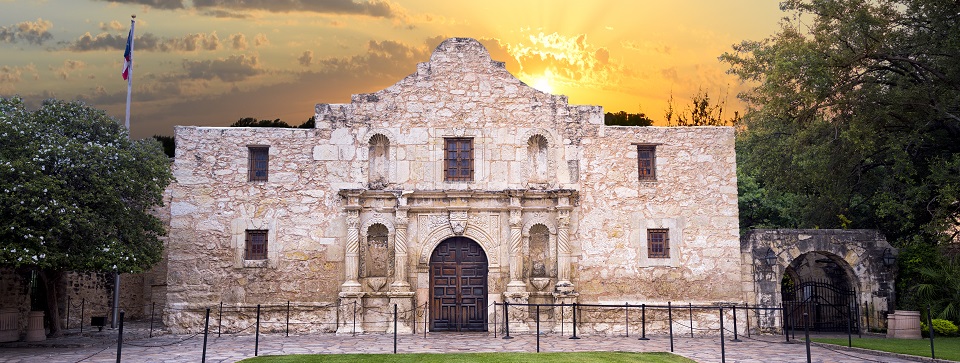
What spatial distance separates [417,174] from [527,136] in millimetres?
3109

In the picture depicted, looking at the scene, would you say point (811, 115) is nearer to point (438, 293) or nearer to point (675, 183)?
point (675, 183)

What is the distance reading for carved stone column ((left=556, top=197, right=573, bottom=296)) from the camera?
21.5m

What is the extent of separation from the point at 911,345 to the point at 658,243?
643 cm

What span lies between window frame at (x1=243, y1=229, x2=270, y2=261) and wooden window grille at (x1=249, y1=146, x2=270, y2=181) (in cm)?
142

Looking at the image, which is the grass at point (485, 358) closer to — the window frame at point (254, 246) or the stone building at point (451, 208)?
the stone building at point (451, 208)

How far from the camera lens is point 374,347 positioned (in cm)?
1783

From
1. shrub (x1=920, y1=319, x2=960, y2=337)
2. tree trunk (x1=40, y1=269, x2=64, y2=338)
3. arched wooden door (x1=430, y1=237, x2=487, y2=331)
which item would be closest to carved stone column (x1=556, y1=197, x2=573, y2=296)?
arched wooden door (x1=430, y1=237, x2=487, y2=331)

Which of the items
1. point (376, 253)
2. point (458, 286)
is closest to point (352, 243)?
point (376, 253)

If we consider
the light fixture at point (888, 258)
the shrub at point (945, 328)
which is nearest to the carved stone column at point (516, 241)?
the light fixture at point (888, 258)

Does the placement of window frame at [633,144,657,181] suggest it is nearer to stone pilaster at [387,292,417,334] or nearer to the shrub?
stone pilaster at [387,292,417,334]

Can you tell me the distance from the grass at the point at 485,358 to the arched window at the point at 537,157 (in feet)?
22.0

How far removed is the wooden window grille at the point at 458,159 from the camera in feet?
72.5

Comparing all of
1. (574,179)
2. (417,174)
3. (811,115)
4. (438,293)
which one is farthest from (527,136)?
(811,115)

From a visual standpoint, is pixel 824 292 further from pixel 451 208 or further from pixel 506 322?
pixel 451 208
